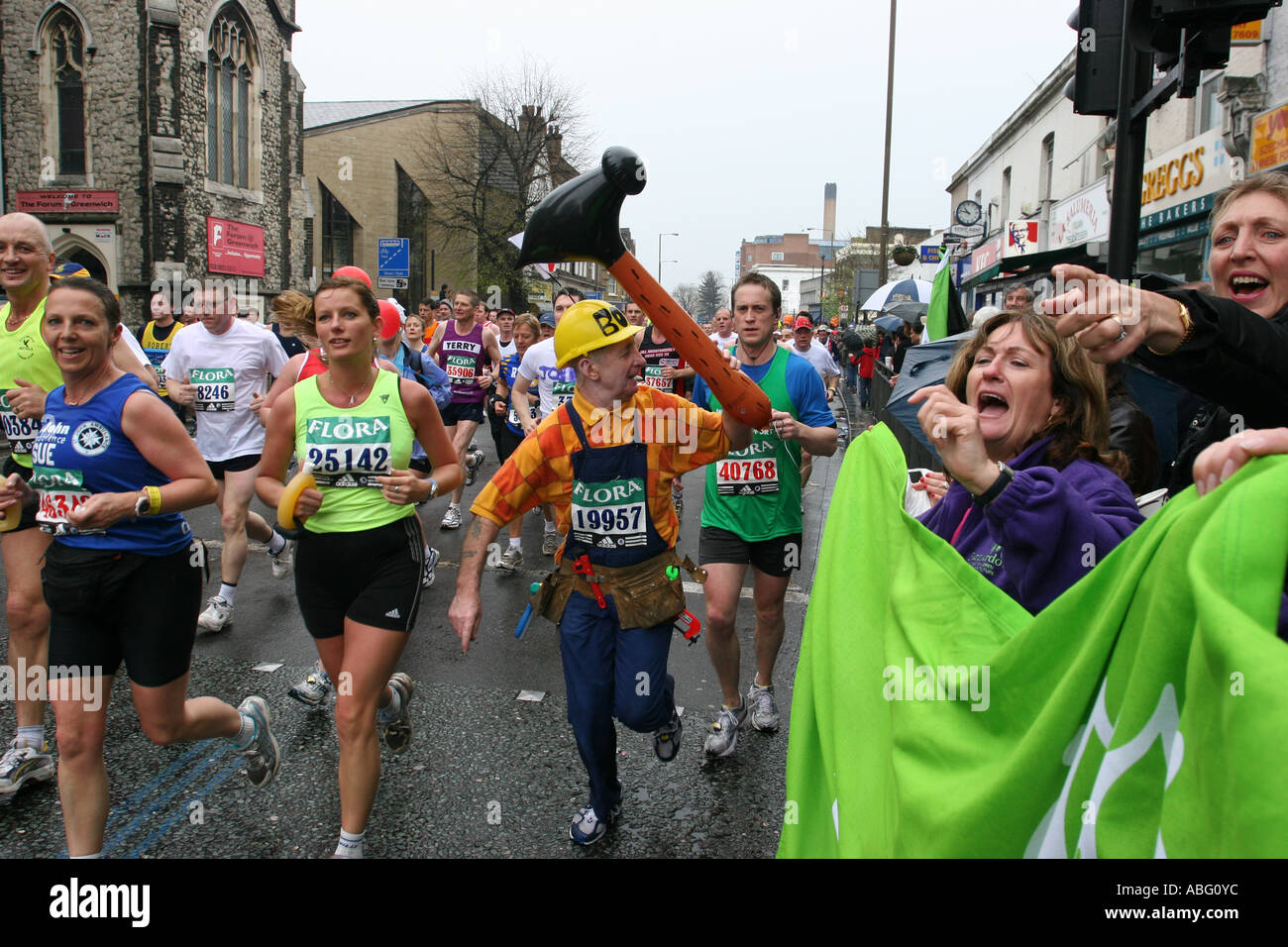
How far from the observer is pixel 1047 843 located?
150 cm

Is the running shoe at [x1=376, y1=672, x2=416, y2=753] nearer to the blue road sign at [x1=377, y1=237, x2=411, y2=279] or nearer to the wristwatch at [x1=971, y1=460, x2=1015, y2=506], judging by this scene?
the wristwatch at [x1=971, y1=460, x2=1015, y2=506]

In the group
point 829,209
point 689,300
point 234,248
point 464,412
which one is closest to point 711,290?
point 829,209

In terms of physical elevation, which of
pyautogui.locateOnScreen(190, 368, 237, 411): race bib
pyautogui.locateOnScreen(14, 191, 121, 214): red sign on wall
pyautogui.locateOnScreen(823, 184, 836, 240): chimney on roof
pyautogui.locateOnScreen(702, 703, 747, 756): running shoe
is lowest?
pyautogui.locateOnScreen(702, 703, 747, 756): running shoe

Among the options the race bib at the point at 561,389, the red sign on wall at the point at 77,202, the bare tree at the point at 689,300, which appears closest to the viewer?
the race bib at the point at 561,389

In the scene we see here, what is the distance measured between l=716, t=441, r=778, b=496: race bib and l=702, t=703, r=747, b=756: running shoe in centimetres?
110

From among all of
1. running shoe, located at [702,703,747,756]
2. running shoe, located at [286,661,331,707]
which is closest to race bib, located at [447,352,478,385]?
running shoe, located at [286,661,331,707]

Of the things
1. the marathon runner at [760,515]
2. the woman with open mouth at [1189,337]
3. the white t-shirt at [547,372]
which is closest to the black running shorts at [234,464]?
the white t-shirt at [547,372]

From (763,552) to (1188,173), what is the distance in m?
12.3

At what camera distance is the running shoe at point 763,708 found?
4.69 m

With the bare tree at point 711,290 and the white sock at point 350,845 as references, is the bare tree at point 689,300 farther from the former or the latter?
the white sock at point 350,845

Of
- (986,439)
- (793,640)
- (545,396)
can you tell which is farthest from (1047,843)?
(545,396)

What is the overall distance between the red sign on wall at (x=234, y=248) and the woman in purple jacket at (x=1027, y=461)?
31.2 m

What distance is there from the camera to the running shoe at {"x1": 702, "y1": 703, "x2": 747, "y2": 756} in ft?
14.4

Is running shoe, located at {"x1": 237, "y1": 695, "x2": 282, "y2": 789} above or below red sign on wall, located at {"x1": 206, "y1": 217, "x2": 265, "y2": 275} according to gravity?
below
